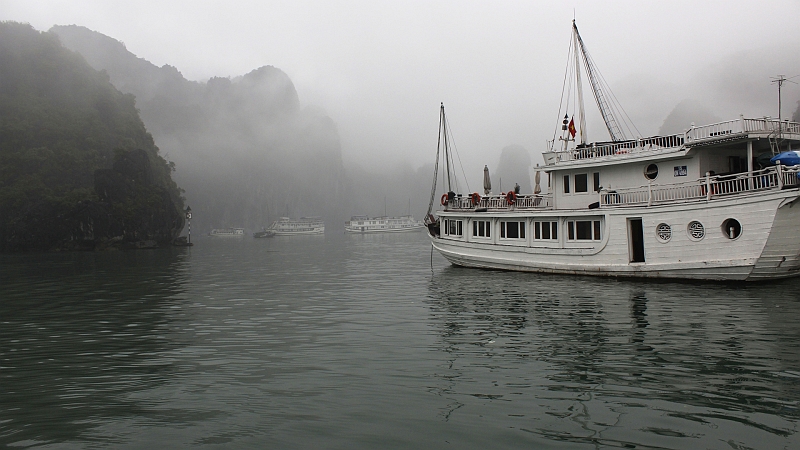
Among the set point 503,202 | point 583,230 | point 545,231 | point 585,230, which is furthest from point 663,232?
point 503,202

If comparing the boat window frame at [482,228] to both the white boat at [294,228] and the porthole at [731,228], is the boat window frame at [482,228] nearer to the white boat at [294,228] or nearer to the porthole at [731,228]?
the porthole at [731,228]

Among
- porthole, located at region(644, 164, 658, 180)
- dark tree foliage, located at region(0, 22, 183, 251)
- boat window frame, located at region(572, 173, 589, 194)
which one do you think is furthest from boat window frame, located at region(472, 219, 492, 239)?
dark tree foliage, located at region(0, 22, 183, 251)

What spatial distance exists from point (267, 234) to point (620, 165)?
14035cm

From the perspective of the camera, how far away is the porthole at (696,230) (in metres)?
20.8

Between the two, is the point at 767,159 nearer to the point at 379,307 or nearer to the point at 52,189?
the point at 379,307

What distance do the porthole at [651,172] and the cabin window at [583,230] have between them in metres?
3.05

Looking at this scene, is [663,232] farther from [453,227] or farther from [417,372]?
[417,372]

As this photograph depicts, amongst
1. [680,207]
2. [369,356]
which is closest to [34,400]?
[369,356]

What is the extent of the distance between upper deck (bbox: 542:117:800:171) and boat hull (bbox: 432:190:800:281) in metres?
2.72

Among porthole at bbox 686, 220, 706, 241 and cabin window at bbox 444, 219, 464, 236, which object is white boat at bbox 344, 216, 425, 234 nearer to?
cabin window at bbox 444, 219, 464, 236

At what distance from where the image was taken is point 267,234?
156000 millimetres

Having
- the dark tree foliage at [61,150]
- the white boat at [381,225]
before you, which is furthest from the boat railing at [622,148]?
the white boat at [381,225]

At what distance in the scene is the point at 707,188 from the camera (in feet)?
67.3

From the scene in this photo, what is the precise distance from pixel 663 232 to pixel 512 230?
843 cm
